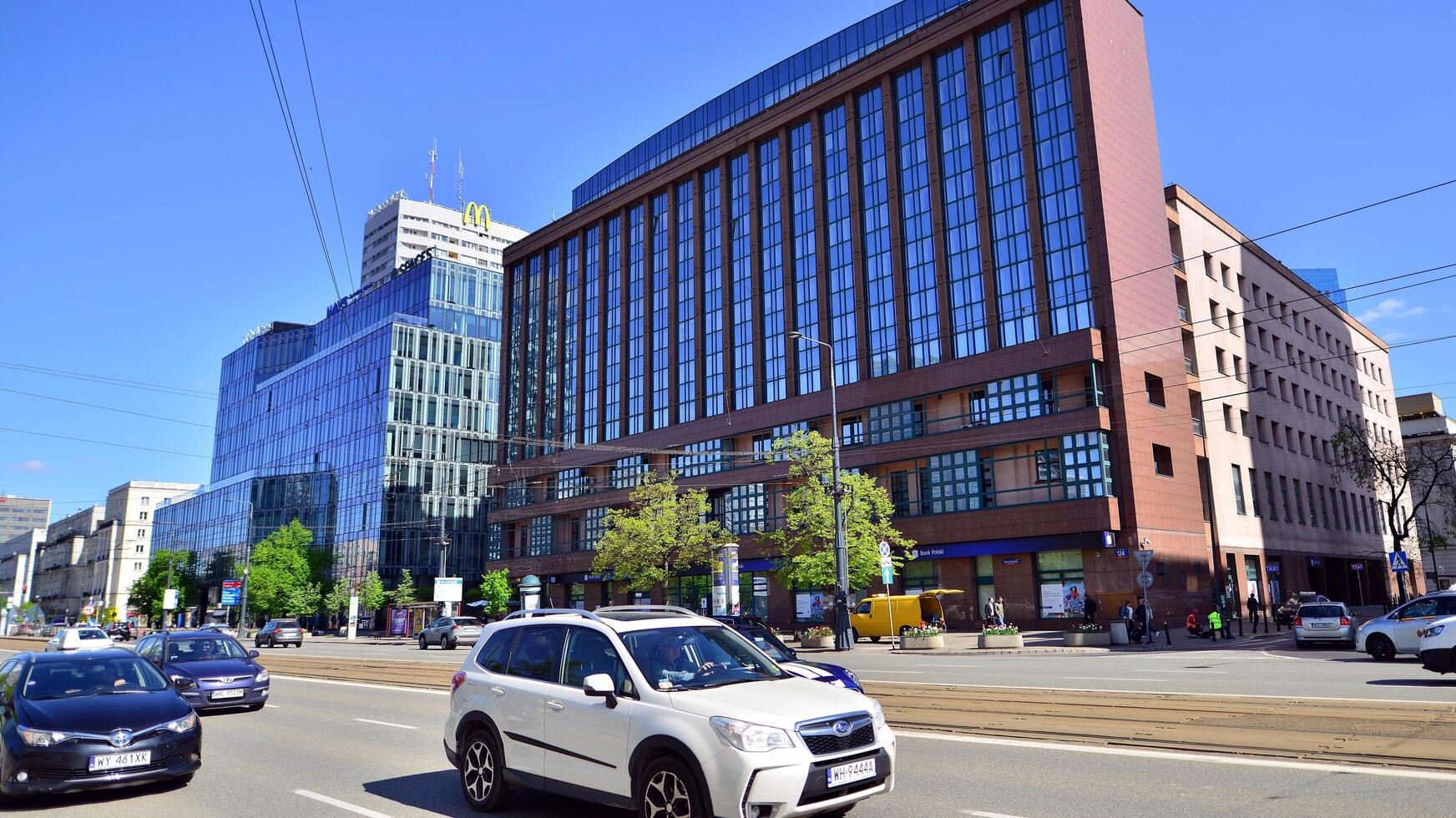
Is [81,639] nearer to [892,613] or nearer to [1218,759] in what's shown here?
[892,613]

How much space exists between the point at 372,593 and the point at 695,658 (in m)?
77.2

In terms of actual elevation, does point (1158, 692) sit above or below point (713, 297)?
below

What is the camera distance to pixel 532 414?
78750mm

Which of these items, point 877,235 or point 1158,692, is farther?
point 877,235

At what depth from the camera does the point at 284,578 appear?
83125 mm

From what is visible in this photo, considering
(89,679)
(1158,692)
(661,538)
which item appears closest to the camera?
(89,679)

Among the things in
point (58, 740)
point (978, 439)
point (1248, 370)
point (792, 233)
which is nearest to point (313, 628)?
point (792, 233)

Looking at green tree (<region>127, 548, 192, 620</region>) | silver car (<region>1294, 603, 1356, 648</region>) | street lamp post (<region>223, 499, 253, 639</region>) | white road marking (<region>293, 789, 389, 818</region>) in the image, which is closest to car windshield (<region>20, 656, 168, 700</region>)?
white road marking (<region>293, 789, 389, 818</region>)

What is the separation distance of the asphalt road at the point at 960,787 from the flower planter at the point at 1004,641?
22230 millimetres

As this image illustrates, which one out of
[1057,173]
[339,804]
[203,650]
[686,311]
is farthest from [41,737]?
[686,311]

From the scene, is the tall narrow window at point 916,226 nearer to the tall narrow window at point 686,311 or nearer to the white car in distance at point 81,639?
the tall narrow window at point 686,311

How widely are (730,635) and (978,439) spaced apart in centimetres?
3880

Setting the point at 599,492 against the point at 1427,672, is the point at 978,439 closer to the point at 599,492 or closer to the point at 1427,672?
the point at 1427,672

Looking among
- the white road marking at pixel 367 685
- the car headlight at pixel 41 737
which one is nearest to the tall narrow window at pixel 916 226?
the white road marking at pixel 367 685
